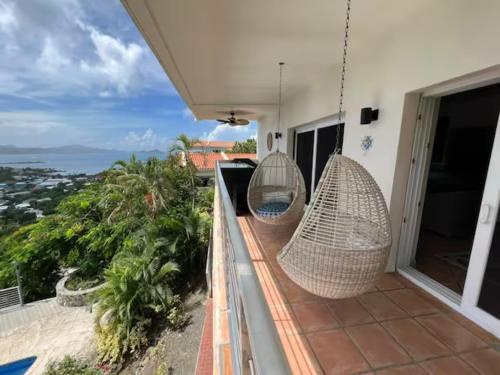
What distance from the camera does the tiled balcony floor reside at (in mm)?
1686

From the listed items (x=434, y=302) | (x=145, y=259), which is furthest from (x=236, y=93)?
(x=434, y=302)

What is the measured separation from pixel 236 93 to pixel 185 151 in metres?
5.44

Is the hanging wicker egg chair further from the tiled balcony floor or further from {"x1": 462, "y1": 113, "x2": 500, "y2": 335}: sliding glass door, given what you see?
{"x1": 462, "y1": 113, "x2": 500, "y2": 335}: sliding glass door

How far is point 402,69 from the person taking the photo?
7.82ft

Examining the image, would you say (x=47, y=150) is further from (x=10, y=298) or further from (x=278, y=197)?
(x=278, y=197)

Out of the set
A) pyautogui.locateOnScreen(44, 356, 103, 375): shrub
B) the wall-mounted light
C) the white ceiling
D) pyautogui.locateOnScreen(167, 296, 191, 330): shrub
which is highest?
the white ceiling

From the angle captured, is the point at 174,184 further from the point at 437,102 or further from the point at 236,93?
the point at 437,102

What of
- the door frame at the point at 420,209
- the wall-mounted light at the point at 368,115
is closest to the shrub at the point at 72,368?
the door frame at the point at 420,209

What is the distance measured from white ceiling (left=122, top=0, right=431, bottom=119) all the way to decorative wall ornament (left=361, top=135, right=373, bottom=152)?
1.02 metres

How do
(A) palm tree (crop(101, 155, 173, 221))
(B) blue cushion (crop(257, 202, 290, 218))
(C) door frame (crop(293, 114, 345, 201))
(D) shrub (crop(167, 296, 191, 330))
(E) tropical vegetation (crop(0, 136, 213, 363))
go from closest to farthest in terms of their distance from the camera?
1. (B) blue cushion (crop(257, 202, 290, 218))
2. (C) door frame (crop(293, 114, 345, 201))
3. (D) shrub (crop(167, 296, 191, 330))
4. (E) tropical vegetation (crop(0, 136, 213, 363))
5. (A) palm tree (crop(101, 155, 173, 221))

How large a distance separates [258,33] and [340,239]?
7.95 feet

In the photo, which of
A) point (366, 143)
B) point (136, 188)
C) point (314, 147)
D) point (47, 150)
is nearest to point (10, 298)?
point (136, 188)

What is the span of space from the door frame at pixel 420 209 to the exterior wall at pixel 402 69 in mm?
92

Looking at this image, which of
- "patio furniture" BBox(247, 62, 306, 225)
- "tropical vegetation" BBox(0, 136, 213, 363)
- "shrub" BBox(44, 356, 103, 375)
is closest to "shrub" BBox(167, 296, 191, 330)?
"tropical vegetation" BBox(0, 136, 213, 363)
